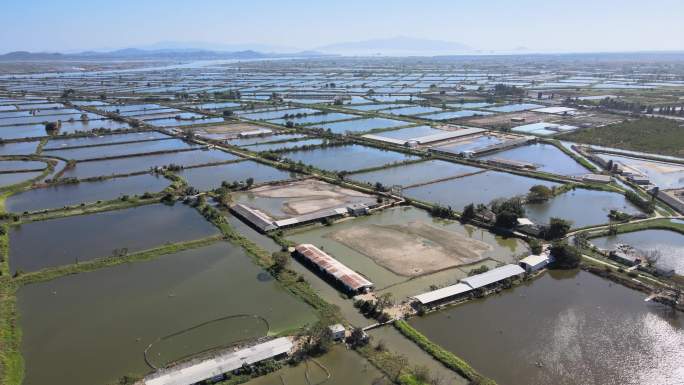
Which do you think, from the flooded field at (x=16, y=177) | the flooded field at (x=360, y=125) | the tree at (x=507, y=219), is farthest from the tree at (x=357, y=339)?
the flooded field at (x=360, y=125)

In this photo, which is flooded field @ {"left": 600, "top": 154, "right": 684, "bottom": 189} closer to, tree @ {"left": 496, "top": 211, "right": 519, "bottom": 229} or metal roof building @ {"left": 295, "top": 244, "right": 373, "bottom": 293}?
tree @ {"left": 496, "top": 211, "right": 519, "bottom": 229}

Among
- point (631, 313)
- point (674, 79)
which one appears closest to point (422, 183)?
point (631, 313)

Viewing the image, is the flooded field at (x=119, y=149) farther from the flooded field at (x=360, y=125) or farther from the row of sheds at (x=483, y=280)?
the row of sheds at (x=483, y=280)

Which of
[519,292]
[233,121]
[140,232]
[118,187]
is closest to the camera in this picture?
[519,292]

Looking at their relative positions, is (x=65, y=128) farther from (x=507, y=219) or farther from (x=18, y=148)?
(x=507, y=219)

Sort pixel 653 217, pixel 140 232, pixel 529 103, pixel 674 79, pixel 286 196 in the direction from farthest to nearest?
pixel 674 79
pixel 529 103
pixel 286 196
pixel 653 217
pixel 140 232

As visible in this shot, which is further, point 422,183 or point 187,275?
point 422,183

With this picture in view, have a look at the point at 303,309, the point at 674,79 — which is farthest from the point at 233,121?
the point at 674,79

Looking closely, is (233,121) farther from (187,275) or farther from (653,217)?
(653,217)
